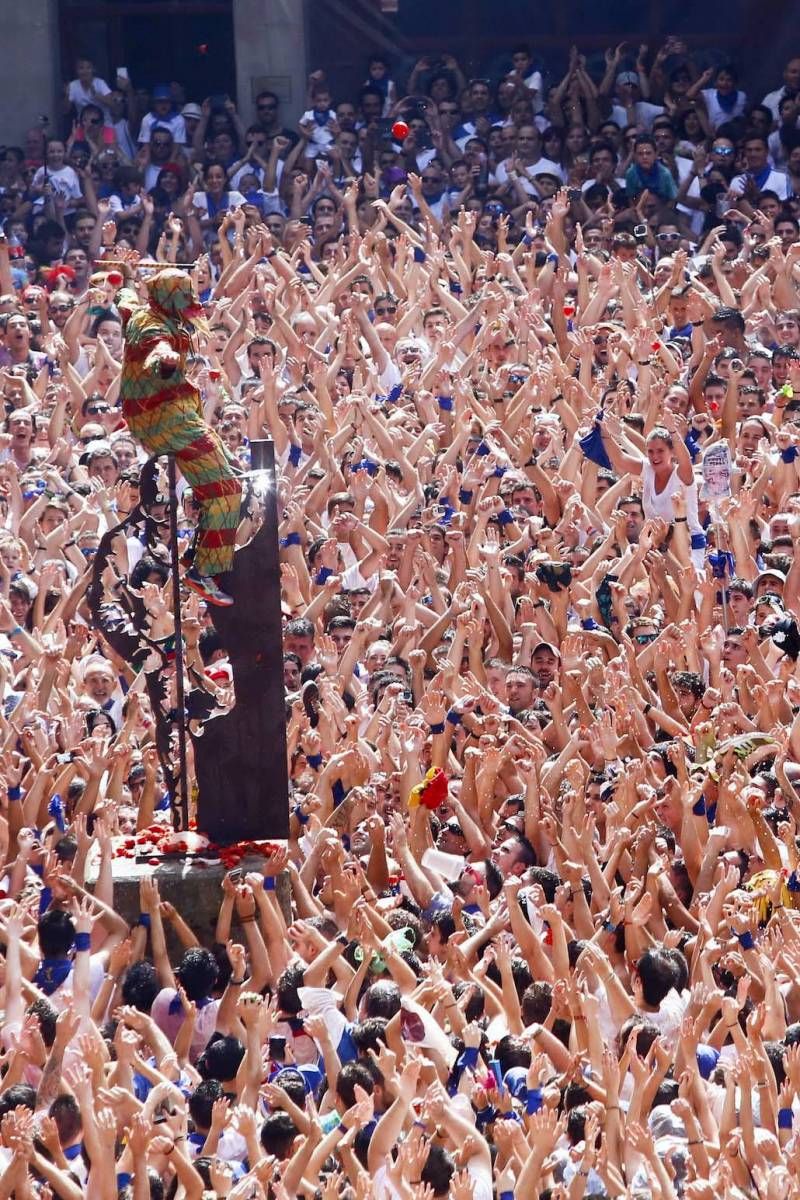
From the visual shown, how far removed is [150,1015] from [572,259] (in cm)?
892

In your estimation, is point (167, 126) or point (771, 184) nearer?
point (771, 184)

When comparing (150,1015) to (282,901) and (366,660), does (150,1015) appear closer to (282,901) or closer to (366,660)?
(282,901)

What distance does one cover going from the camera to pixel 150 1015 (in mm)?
9398

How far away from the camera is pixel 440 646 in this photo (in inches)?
483

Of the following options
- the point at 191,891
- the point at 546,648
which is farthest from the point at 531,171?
the point at 191,891

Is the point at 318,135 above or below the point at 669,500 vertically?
above

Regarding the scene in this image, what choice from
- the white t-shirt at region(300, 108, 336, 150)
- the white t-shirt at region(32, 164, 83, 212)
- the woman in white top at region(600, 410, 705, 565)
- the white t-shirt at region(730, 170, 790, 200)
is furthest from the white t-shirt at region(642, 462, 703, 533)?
the white t-shirt at region(32, 164, 83, 212)

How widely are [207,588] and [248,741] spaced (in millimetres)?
621

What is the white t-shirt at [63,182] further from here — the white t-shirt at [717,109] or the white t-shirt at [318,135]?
the white t-shirt at [717,109]

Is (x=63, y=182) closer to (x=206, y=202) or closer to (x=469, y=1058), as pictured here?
(x=206, y=202)

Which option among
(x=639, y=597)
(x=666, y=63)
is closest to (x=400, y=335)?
(x=639, y=597)

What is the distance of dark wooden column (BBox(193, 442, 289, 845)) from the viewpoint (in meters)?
10.5

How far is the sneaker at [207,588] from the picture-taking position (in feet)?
34.2

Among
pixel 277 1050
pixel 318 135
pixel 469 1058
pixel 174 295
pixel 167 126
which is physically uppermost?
pixel 167 126
